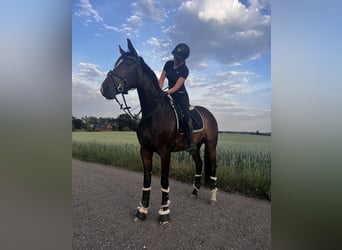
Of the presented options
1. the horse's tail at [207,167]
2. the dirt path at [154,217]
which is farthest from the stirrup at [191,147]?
the dirt path at [154,217]

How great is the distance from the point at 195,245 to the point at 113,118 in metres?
1.40

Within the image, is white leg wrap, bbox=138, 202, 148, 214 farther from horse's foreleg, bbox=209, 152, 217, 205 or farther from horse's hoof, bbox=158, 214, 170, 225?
horse's foreleg, bbox=209, 152, 217, 205

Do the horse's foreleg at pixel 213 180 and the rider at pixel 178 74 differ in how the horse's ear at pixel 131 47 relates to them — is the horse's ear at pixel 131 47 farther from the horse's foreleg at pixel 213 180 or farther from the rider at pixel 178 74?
the horse's foreleg at pixel 213 180

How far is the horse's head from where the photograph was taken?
2.36 m

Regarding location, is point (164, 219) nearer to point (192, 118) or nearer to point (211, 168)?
point (211, 168)

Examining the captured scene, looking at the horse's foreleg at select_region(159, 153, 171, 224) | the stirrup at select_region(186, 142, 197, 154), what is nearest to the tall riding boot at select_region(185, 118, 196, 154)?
the stirrup at select_region(186, 142, 197, 154)

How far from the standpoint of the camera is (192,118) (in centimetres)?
261

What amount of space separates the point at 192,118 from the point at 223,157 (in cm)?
49

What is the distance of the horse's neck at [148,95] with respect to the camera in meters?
2.46

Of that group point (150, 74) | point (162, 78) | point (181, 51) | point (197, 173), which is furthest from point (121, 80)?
point (197, 173)

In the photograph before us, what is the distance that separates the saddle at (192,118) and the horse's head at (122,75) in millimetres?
409
